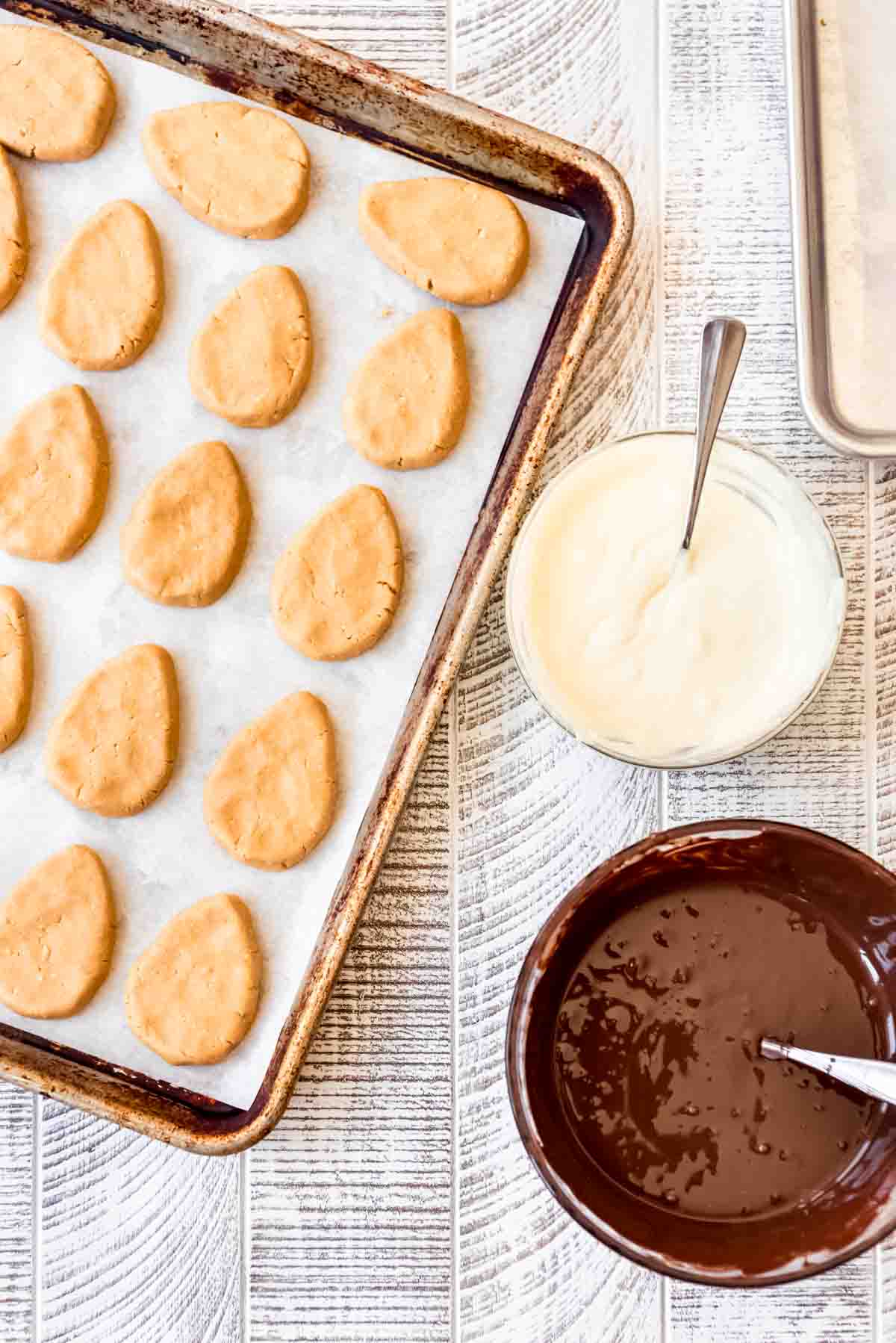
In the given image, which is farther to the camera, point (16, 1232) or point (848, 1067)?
point (16, 1232)

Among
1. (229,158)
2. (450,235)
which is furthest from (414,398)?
(229,158)

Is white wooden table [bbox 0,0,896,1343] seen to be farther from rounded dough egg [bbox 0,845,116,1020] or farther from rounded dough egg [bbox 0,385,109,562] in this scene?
rounded dough egg [bbox 0,385,109,562]

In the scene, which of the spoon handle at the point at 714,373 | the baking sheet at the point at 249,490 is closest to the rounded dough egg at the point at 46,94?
the baking sheet at the point at 249,490

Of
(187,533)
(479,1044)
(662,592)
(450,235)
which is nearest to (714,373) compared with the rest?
(662,592)

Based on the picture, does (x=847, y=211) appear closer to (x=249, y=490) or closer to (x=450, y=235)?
(x=450, y=235)

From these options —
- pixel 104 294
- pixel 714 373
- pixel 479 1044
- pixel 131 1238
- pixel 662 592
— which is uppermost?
pixel 104 294

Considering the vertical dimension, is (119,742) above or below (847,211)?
below

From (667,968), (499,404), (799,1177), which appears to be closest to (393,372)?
(499,404)
